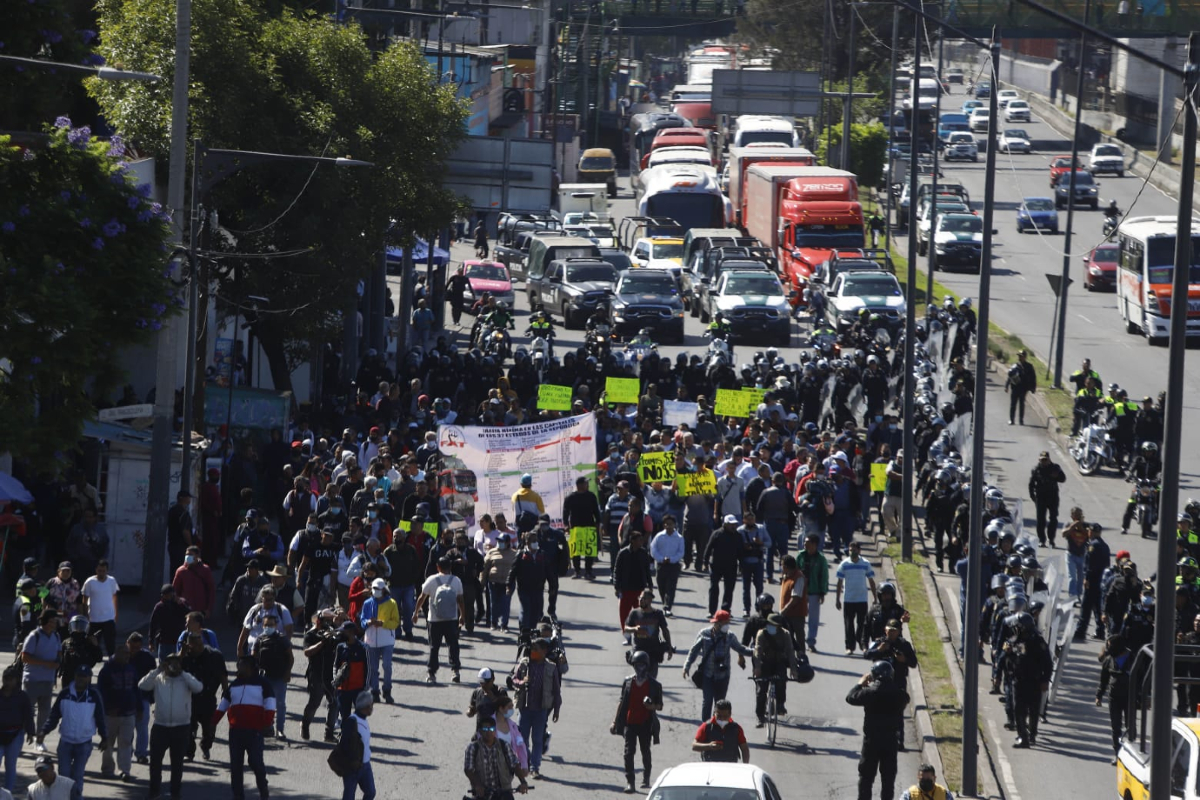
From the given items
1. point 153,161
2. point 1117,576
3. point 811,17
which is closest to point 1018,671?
point 1117,576

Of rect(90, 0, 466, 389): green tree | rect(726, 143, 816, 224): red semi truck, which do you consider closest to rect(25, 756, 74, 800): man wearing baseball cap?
rect(90, 0, 466, 389): green tree

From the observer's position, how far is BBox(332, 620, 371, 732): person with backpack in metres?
15.7

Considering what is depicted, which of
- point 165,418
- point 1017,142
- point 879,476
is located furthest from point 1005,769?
point 1017,142

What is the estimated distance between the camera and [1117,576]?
20.0 meters

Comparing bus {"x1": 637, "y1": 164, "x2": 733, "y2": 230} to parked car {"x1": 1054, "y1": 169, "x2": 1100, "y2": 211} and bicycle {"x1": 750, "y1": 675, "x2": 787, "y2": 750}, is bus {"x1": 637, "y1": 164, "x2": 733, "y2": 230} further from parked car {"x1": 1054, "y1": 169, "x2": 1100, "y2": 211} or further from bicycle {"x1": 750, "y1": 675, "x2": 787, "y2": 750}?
bicycle {"x1": 750, "y1": 675, "x2": 787, "y2": 750}

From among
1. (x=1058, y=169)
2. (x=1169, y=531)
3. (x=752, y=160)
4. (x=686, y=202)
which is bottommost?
(x=1169, y=531)

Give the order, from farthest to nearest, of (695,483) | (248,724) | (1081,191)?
1. (1081,191)
2. (695,483)
3. (248,724)

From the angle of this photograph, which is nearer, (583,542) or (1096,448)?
(583,542)

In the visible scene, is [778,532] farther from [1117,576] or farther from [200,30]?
[200,30]

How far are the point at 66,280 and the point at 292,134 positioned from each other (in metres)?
14.3

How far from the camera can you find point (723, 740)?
48.8 feet

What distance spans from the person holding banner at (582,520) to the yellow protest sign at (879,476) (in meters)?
4.60

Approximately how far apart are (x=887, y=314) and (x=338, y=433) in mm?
17571

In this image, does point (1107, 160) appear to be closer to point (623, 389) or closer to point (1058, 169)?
point (1058, 169)
